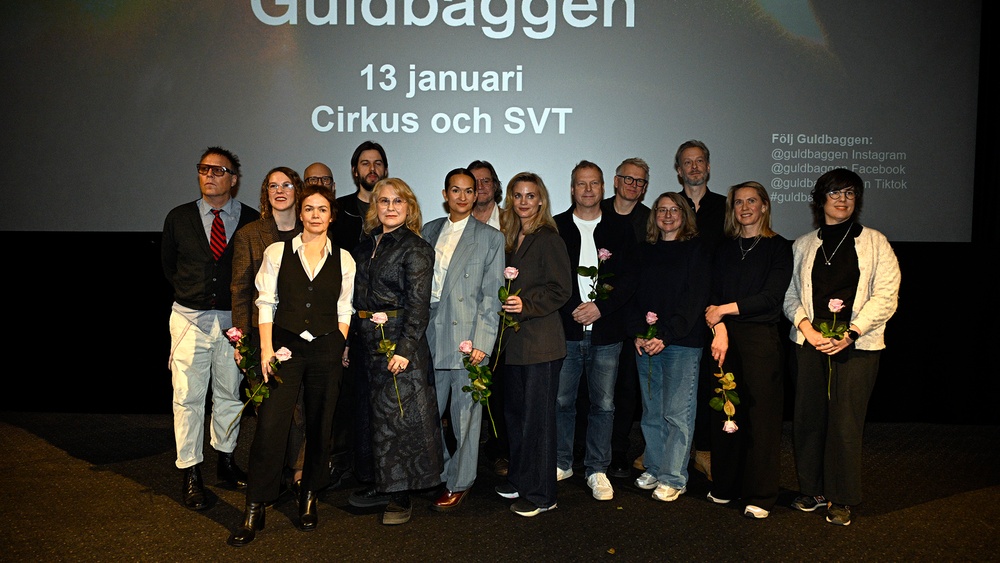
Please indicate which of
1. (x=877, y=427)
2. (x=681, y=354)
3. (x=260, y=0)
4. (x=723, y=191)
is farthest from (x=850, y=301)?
(x=260, y=0)

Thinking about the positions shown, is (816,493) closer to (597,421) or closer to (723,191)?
(597,421)

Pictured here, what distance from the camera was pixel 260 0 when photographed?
4859 millimetres

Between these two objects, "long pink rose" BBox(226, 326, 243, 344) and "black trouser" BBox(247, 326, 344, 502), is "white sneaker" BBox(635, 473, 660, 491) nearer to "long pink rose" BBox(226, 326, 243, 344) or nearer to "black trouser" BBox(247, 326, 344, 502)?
"black trouser" BBox(247, 326, 344, 502)

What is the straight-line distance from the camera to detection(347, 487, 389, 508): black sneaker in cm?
340

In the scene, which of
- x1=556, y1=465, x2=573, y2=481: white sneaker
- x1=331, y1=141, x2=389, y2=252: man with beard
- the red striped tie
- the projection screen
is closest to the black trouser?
the red striped tie

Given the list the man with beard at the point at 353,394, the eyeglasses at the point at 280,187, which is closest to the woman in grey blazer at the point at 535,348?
the man with beard at the point at 353,394

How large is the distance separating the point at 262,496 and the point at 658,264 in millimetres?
2144

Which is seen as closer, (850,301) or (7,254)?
(850,301)

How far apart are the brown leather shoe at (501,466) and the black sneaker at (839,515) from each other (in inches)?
64.8

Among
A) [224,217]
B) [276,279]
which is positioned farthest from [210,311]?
[276,279]

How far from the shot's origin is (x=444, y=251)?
332 cm

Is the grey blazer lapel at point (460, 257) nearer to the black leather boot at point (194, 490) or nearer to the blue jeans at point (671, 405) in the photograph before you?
the blue jeans at point (671, 405)

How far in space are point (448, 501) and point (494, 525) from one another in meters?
0.30

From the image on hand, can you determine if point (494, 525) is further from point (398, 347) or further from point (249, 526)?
point (249, 526)
